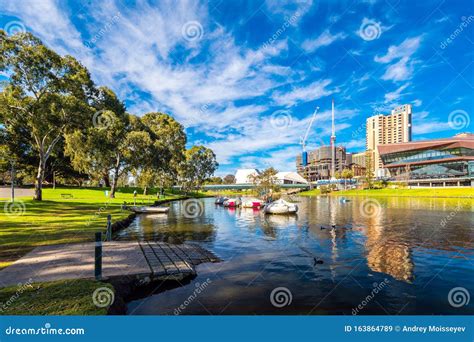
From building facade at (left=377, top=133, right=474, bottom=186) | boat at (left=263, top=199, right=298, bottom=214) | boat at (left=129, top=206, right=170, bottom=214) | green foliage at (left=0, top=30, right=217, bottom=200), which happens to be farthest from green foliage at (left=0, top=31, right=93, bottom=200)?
building facade at (left=377, top=133, right=474, bottom=186)

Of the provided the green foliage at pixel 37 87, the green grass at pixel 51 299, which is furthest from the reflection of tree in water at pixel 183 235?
the green foliage at pixel 37 87

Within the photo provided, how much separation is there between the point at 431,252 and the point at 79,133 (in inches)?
1663

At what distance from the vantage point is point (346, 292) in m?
9.95

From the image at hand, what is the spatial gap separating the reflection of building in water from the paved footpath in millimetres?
8612

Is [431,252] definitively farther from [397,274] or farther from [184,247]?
[184,247]

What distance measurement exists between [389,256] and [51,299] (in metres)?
16.2

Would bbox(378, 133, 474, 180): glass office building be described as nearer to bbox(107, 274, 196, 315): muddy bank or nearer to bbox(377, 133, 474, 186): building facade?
bbox(377, 133, 474, 186): building facade

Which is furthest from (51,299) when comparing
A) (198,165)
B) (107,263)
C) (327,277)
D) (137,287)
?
(198,165)

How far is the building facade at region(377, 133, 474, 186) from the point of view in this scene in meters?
117

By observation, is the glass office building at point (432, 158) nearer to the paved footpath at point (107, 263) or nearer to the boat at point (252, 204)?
the boat at point (252, 204)

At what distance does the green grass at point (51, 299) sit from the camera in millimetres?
6551

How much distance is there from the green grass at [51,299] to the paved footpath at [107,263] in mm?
860

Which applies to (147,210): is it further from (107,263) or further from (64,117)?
(107,263)
